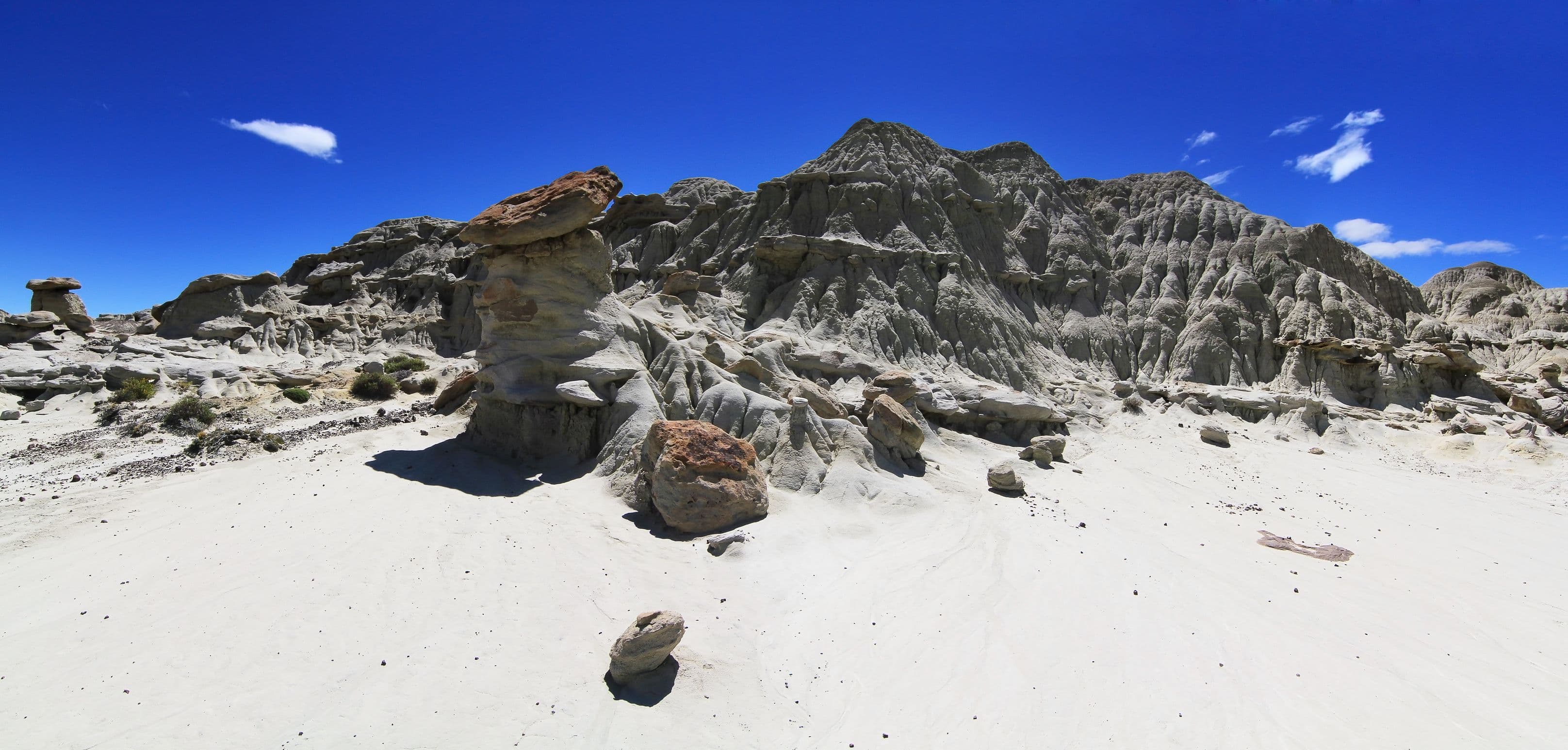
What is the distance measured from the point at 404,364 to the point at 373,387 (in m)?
6.56

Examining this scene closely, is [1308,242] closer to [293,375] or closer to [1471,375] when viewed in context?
[1471,375]


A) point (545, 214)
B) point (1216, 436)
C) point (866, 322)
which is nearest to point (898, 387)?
point (866, 322)

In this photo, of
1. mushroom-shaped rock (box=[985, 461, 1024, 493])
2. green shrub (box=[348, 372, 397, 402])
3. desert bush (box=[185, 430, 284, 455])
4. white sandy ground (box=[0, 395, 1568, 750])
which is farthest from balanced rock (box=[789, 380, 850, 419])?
green shrub (box=[348, 372, 397, 402])

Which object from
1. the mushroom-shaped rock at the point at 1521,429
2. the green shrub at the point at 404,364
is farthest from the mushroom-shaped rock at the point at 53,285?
the mushroom-shaped rock at the point at 1521,429

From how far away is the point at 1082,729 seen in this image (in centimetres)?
482

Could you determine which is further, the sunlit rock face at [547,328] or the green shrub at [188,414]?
the green shrub at [188,414]

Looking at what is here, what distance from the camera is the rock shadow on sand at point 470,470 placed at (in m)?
9.91

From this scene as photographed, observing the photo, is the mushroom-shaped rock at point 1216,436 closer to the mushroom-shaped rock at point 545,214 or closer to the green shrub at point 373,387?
the mushroom-shaped rock at point 545,214

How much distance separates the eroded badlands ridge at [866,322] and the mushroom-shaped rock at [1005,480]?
5.03 ft

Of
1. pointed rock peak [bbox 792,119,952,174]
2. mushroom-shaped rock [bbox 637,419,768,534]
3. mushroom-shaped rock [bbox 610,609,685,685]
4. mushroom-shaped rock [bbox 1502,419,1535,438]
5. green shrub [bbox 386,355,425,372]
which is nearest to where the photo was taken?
mushroom-shaped rock [bbox 610,609,685,685]

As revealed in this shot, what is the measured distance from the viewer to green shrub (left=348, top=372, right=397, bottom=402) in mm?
18906

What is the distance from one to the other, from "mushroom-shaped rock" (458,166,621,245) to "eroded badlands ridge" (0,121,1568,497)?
0.05 metres

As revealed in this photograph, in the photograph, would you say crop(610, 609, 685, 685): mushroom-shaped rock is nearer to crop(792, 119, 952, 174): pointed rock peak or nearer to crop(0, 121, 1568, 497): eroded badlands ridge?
crop(0, 121, 1568, 497): eroded badlands ridge

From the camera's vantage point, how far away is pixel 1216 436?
17.2m
